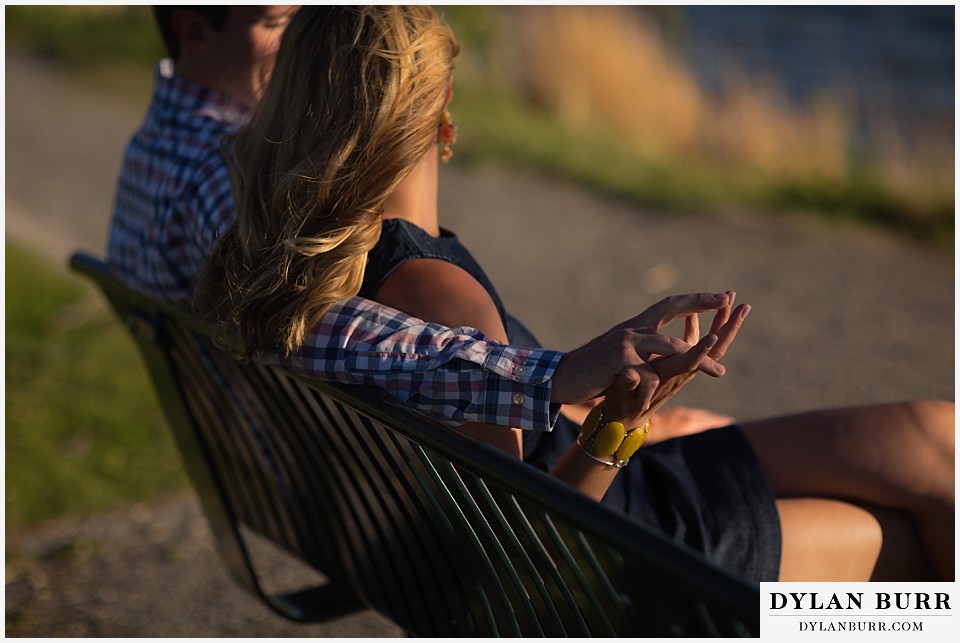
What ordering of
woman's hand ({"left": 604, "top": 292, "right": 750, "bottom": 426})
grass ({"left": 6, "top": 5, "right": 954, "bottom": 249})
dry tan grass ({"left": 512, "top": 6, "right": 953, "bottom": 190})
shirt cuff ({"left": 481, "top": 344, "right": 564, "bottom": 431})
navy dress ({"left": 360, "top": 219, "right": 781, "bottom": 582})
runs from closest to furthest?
woman's hand ({"left": 604, "top": 292, "right": 750, "bottom": 426}) < shirt cuff ({"left": 481, "top": 344, "right": 564, "bottom": 431}) < navy dress ({"left": 360, "top": 219, "right": 781, "bottom": 582}) < grass ({"left": 6, "top": 5, "right": 954, "bottom": 249}) < dry tan grass ({"left": 512, "top": 6, "right": 953, "bottom": 190})

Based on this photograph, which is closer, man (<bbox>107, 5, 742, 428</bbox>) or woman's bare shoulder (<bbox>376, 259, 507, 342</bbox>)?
man (<bbox>107, 5, 742, 428</bbox>)

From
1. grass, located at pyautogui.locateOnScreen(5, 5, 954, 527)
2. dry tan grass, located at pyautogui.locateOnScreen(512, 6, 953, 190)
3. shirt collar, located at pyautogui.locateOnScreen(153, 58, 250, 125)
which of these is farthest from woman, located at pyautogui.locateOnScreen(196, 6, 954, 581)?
dry tan grass, located at pyautogui.locateOnScreen(512, 6, 953, 190)

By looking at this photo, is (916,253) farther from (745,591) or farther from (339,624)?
(745,591)

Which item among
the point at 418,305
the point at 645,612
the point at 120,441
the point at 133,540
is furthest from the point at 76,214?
the point at 645,612

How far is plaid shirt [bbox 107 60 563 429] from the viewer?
1.64m

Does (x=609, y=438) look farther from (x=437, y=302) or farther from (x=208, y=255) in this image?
(x=208, y=255)

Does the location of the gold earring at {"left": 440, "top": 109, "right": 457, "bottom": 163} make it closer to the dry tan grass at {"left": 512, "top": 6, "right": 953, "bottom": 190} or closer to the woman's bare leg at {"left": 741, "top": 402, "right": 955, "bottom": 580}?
the woman's bare leg at {"left": 741, "top": 402, "right": 955, "bottom": 580}

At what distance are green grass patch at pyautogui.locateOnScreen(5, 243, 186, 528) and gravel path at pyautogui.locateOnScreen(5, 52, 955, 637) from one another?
0.17m

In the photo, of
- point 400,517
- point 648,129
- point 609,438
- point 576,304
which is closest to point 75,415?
point 576,304

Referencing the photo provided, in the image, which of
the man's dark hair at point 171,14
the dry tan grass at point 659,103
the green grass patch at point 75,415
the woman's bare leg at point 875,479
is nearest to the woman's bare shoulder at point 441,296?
the woman's bare leg at point 875,479

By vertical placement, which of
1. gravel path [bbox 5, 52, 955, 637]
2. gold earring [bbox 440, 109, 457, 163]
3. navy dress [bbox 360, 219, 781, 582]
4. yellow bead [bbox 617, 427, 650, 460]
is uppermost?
gold earring [bbox 440, 109, 457, 163]

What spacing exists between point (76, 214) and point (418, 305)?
534 centimetres

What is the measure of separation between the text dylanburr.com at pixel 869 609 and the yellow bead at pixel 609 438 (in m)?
0.34

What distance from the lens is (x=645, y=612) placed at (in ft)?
4.50
